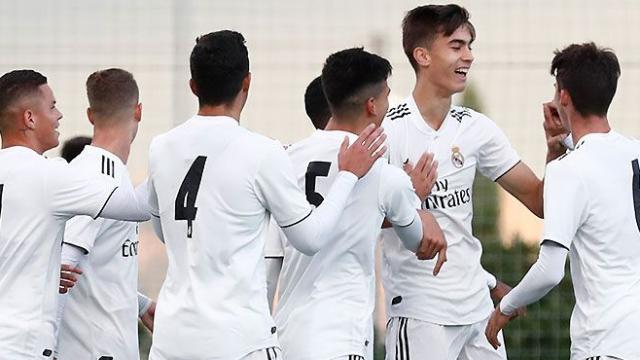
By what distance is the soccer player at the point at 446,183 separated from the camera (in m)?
9.03

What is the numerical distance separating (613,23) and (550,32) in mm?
544

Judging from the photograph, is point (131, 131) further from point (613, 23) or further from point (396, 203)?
point (613, 23)

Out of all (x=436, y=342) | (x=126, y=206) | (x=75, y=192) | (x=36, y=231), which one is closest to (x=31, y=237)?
(x=36, y=231)

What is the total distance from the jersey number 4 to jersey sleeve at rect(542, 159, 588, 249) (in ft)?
5.20

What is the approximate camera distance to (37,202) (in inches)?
317

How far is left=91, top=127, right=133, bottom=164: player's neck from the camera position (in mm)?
8922

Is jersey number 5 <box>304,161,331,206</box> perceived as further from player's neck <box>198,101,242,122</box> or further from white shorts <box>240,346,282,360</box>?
white shorts <box>240,346,282,360</box>

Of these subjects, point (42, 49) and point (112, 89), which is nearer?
point (112, 89)

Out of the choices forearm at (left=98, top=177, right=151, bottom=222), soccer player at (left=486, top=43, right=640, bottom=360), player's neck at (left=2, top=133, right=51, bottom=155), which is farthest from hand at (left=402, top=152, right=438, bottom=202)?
player's neck at (left=2, top=133, right=51, bottom=155)

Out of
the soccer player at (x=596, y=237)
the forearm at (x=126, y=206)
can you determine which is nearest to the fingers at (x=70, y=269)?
the forearm at (x=126, y=206)

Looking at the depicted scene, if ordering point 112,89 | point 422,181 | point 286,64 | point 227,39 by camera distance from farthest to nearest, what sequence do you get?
point 286,64 < point 112,89 < point 422,181 < point 227,39

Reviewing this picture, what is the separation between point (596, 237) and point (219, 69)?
188cm

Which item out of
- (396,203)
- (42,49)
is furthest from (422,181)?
(42,49)

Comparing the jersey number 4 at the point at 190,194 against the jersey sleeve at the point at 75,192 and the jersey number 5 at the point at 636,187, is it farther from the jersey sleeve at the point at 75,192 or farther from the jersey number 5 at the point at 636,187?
the jersey number 5 at the point at 636,187
